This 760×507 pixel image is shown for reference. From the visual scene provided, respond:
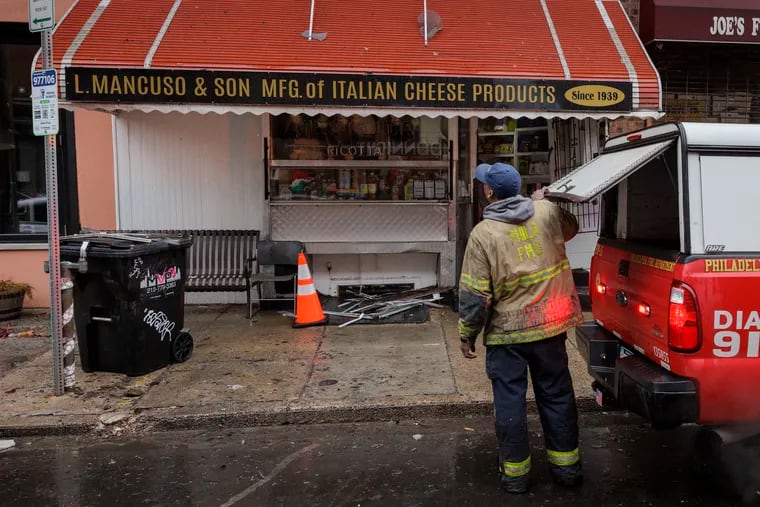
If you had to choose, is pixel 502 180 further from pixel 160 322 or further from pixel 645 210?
pixel 160 322

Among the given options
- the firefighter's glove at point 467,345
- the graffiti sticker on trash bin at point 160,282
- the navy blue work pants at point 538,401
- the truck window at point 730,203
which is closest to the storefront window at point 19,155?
the graffiti sticker on trash bin at point 160,282

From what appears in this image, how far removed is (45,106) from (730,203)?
4.86 m

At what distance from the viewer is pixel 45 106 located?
4.84m

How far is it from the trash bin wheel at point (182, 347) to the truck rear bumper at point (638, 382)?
3.74 meters

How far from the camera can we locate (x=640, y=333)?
11.5ft

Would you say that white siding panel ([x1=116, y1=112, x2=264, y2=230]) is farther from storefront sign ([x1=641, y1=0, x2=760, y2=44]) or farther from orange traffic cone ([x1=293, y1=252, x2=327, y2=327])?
storefront sign ([x1=641, y1=0, x2=760, y2=44])

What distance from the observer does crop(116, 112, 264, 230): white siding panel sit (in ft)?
26.7

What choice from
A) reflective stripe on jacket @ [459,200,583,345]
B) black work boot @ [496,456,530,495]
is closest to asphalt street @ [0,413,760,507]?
black work boot @ [496,456,530,495]

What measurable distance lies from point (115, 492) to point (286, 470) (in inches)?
40.4

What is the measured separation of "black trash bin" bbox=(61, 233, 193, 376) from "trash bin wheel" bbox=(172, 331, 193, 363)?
0.18ft

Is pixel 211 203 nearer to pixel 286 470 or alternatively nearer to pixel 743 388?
pixel 286 470

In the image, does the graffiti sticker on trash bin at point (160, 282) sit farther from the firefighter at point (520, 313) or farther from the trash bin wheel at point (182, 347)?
the firefighter at point (520, 313)

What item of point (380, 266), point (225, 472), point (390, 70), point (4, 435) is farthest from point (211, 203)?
point (225, 472)

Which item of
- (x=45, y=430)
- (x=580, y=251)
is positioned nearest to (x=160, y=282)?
(x=45, y=430)
